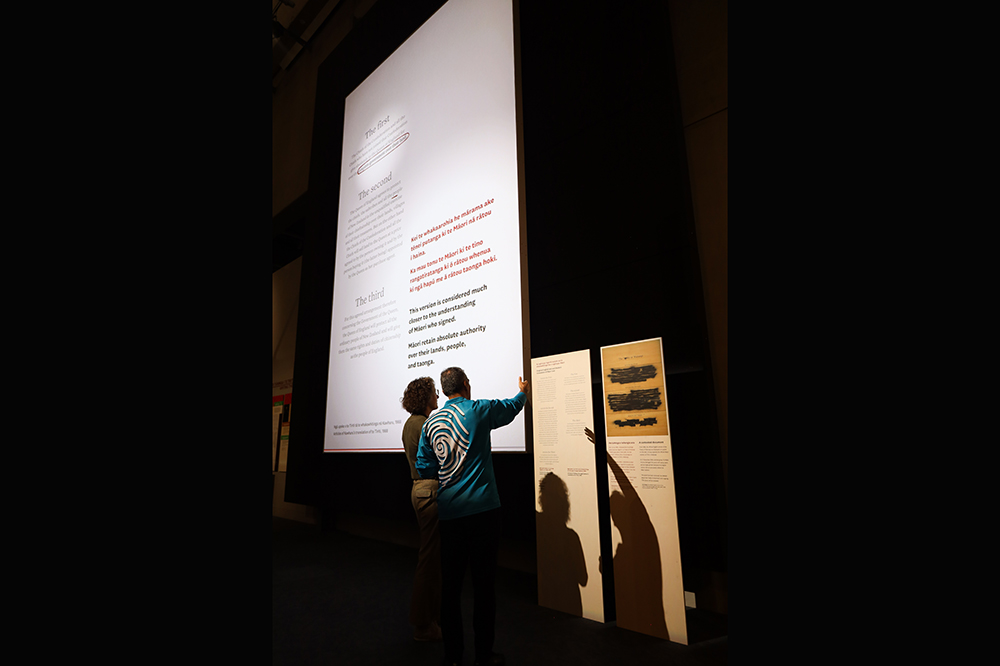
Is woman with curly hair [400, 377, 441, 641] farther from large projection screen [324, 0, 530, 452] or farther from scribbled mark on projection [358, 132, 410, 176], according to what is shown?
scribbled mark on projection [358, 132, 410, 176]

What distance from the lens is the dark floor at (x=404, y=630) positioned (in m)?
1.93

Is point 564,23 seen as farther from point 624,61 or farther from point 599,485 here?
point 599,485

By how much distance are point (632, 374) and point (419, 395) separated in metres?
1.08

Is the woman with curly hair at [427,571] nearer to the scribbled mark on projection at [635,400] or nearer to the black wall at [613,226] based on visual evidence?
the black wall at [613,226]

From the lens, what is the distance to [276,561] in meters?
3.87

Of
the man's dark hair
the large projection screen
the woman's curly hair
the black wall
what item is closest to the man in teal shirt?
the man's dark hair

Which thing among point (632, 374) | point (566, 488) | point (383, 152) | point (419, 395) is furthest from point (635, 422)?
point (383, 152)

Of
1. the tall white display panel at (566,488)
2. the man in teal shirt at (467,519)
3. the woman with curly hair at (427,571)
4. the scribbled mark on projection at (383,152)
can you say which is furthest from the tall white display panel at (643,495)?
the scribbled mark on projection at (383,152)

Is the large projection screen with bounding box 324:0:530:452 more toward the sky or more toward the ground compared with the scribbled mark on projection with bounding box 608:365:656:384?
more toward the sky

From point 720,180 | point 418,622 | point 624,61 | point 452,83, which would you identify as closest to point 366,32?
point 452,83

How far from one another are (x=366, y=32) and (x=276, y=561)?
5652 millimetres

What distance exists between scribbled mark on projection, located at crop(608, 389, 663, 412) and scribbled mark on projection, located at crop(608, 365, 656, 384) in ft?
0.20

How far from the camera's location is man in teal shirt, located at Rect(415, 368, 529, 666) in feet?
5.81

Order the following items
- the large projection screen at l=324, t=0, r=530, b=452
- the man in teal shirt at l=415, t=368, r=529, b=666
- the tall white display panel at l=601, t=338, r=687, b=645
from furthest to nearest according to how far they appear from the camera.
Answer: the large projection screen at l=324, t=0, r=530, b=452, the tall white display panel at l=601, t=338, r=687, b=645, the man in teal shirt at l=415, t=368, r=529, b=666
